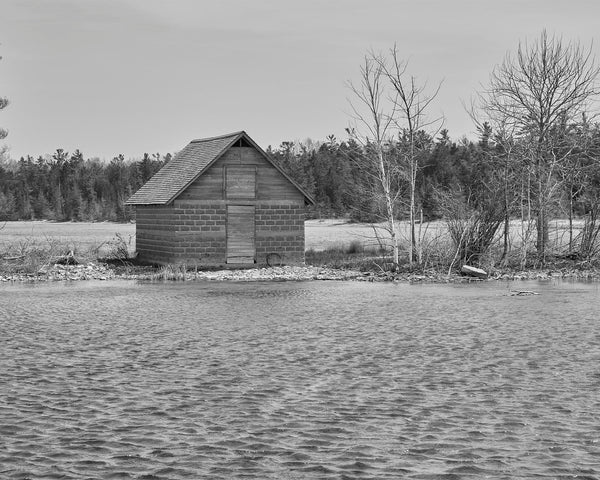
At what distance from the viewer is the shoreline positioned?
3806 centimetres

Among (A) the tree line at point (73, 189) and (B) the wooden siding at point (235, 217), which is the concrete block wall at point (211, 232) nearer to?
(B) the wooden siding at point (235, 217)

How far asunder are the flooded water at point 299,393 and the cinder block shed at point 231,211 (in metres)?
13.1

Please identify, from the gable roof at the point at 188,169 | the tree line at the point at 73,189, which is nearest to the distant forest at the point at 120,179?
the tree line at the point at 73,189

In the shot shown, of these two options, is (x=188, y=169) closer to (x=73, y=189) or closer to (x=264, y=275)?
(x=264, y=275)

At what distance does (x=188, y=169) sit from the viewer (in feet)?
138

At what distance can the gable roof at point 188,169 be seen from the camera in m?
39.6

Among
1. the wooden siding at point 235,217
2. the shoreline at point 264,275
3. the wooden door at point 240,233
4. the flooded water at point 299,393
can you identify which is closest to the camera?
the flooded water at point 299,393

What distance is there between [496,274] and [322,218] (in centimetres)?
7729

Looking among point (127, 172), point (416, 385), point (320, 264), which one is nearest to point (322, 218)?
point (127, 172)

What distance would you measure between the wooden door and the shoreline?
700 millimetres

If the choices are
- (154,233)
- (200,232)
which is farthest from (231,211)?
(154,233)

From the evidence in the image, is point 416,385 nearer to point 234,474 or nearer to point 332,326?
point 234,474

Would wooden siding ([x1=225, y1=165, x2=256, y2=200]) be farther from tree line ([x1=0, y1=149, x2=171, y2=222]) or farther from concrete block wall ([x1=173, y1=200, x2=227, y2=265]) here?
tree line ([x1=0, y1=149, x2=171, y2=222])

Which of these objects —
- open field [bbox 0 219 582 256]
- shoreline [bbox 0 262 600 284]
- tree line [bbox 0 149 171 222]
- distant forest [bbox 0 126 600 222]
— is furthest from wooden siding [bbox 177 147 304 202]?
tree line [bbox 0 149 171 222]
